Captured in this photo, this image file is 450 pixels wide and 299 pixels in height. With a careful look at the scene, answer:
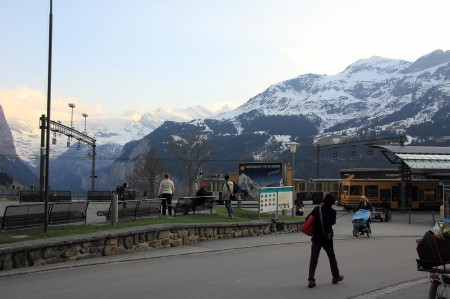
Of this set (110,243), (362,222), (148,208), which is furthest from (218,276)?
(362,222)

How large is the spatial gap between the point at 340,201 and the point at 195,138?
3996 cm

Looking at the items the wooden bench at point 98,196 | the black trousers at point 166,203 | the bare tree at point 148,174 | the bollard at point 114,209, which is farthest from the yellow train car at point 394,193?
the bollard at point 114,209

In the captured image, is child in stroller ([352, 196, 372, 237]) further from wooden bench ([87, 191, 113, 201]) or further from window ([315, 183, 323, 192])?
window ([315, 183, 323, 192])

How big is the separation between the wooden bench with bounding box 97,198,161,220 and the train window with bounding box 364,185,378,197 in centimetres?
3345

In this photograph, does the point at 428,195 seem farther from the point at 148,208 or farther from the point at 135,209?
the point at 135,209

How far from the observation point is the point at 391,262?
528 inches

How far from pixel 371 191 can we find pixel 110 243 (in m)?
38.8

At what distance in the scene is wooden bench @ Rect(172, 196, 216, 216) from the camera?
1966 cm

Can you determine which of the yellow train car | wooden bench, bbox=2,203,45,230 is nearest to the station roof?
the yellow train car

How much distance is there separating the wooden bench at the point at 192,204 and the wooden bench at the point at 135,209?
969 millimetres

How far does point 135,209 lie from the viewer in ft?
57.0

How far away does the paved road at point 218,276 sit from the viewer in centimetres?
899

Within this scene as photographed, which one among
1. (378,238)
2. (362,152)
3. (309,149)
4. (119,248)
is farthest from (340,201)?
(309,149)

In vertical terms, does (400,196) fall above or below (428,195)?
below
